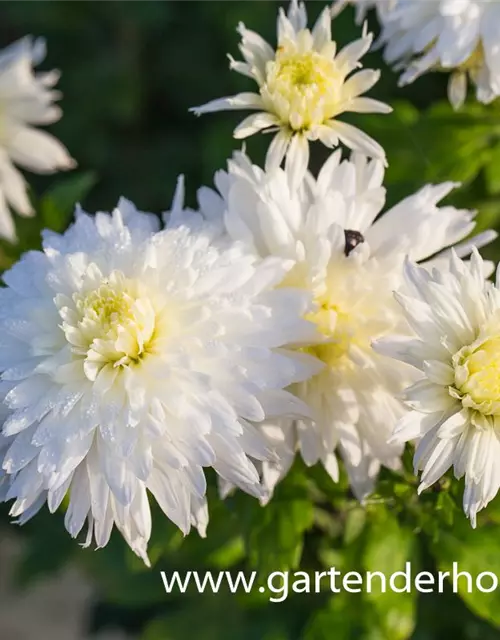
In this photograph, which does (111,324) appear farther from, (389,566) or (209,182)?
(209,182)

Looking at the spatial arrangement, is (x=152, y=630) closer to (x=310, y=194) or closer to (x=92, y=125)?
(x=310, y=194)

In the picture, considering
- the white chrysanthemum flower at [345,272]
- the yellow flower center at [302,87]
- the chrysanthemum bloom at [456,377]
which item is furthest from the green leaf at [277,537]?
the yellow flower center at [302,87]

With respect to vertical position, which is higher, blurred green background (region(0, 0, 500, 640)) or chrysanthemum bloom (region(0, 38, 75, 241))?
chrysanthemum bloom (region(0, 38, 75, 241))

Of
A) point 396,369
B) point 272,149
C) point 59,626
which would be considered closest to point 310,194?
point 272,149

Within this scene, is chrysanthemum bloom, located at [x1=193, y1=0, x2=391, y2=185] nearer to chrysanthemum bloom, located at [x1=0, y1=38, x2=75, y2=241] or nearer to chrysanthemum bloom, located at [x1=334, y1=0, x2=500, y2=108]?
chrysanthemum bloom, located at [x1=334, y1=0, x2=500, y2=108]

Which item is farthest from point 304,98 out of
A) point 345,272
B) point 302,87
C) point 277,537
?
point 277,537

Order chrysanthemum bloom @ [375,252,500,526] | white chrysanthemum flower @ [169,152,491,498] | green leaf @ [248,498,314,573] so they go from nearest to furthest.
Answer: chrysanthemum bloom @ [375,252,500,526]
white chrysanthemum flower @ [169,152,491,498]
green leaf @ [248,498,314,573]

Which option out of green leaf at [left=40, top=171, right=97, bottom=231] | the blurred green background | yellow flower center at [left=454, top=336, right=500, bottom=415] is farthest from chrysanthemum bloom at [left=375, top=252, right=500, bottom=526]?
green leaf at [left=40, top=171, right=97, bottom=231]
